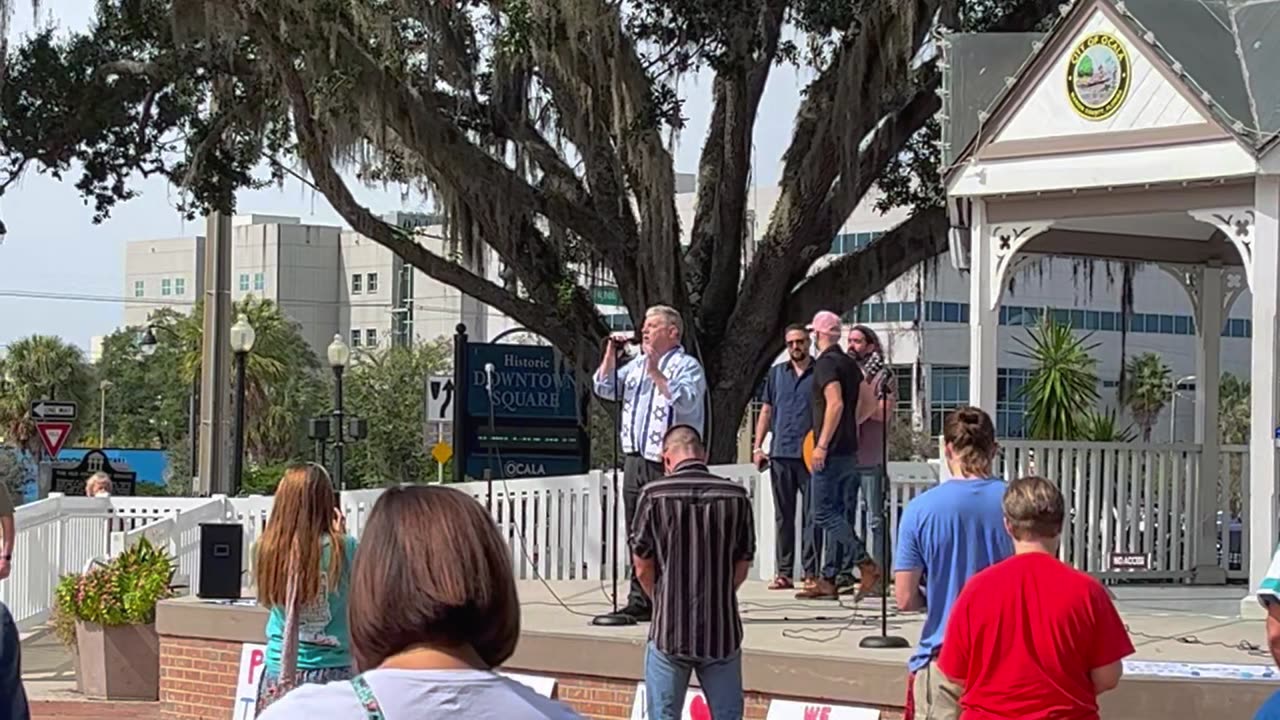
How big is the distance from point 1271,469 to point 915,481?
3.82 metres

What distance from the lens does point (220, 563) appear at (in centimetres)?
1207

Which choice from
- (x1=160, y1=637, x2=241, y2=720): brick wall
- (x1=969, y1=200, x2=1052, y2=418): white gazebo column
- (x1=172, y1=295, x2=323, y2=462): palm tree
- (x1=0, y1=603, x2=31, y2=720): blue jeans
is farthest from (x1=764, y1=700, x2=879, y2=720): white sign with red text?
(x1=172, y1=295, x2=323, y2=462): palm tree

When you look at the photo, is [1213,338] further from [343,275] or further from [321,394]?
[343,275]

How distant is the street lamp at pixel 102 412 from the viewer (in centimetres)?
8125

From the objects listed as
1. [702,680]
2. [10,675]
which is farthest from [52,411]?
[10,675]

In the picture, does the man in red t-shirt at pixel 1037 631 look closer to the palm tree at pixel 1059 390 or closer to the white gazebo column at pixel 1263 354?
the white gazebo column at pixel 1263 354

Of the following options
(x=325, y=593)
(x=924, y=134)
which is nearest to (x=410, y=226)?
(x=924, y=134)

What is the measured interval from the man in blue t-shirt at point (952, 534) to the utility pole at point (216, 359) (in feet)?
55.4

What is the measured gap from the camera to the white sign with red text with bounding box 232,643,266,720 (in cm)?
1087

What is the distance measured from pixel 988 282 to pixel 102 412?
7448 cm

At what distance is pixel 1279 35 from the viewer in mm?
11312

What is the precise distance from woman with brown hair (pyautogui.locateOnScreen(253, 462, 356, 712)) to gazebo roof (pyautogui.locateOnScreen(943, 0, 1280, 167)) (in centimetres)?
650

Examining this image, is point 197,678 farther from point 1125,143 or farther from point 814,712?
point 1125,143

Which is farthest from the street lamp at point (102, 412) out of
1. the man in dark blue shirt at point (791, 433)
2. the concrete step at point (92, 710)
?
the man in dark blue shirt at point (791, 433)
